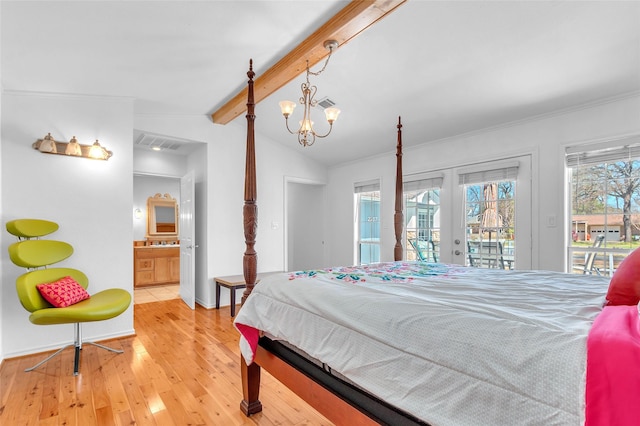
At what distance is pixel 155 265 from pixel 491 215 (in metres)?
5.88

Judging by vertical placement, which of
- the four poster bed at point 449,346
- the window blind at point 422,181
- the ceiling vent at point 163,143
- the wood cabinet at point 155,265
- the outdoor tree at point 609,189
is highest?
the ceiling vent at point 163,143

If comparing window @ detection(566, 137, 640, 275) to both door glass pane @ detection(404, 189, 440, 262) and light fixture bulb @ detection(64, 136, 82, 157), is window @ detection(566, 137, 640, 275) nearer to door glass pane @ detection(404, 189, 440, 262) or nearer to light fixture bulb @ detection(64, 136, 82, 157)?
door glass pane @ detection(404, 189, 440, 262)

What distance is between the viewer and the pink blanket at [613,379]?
691 mm

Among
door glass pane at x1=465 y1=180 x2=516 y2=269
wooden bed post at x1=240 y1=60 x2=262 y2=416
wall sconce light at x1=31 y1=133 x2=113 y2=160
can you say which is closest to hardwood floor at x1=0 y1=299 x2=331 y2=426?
wooden bed post at x1=240 y1=60 x2=262 y2=416

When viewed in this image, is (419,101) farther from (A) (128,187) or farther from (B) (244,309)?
(A) (128,187)

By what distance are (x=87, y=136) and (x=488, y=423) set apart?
3.99 metres

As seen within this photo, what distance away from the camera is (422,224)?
4613mm

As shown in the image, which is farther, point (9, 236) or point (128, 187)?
point (128, 187)

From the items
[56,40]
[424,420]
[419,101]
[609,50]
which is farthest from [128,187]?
[609,50]

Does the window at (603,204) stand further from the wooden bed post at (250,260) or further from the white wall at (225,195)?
the white wall at (225,195)

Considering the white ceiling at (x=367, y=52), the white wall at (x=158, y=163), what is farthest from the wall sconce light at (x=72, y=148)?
the white wall at (x=158, y=163)

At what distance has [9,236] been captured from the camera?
2900 mm

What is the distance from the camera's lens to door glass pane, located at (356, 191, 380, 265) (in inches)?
212

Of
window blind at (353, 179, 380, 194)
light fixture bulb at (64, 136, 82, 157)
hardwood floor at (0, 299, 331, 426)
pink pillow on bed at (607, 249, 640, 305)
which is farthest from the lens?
window blind at (353, 179, 380, 194)
